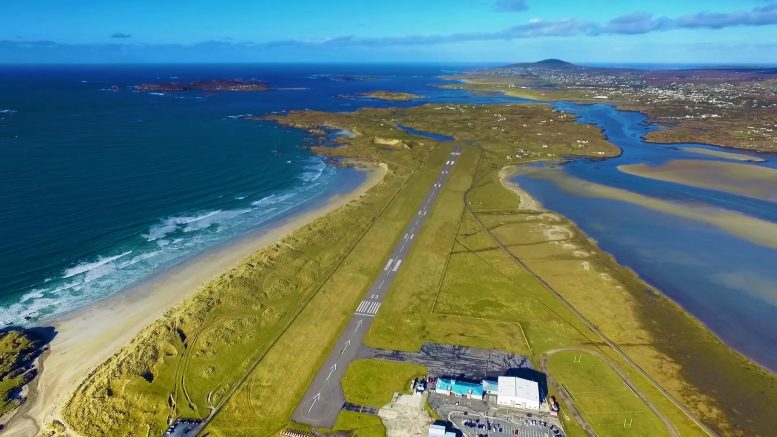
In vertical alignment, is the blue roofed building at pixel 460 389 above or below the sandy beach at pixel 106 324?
below

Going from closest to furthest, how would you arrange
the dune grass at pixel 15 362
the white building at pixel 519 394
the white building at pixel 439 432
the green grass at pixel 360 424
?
the white building at pixel 439 432 → the green grass at pixel 360 424 → the dune grass at pixel 15 362 → the white building at pixel 519 394

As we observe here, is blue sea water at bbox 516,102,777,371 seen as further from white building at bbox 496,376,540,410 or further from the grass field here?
white building at bbox 496,376,540,410

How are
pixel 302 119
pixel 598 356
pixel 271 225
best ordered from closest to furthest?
pixel 598 356, pixel 271 225, pixel 302 119

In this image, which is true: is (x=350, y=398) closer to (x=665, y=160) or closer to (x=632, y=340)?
(x=632, y=340)

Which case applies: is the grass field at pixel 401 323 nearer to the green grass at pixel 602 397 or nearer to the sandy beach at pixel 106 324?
the green grass at pixel 602 397

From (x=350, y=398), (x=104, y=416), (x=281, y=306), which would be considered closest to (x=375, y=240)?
(x=281, y=306)

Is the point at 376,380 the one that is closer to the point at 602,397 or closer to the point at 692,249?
the point at 602,397

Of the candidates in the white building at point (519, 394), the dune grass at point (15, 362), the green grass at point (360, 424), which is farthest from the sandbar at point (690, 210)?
the dune grass at point (15, 362)
